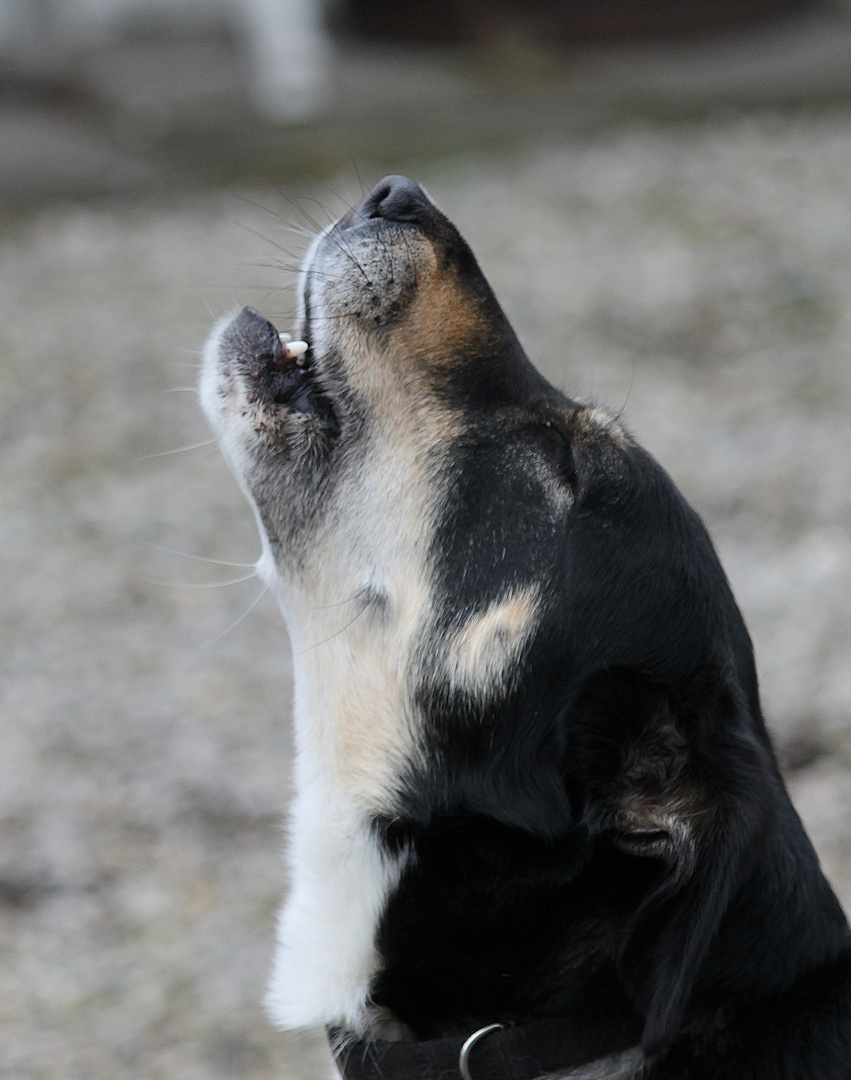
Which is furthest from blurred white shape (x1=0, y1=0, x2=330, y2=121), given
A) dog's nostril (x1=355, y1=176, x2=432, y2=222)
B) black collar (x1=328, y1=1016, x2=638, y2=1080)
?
black collar (x1=328, y1=1016, x2=638, y2=1080)

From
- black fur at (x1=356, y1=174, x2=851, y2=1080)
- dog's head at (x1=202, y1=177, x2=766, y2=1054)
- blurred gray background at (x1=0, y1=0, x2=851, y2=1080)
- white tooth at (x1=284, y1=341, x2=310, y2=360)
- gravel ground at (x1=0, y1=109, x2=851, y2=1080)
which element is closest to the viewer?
black fur at (x1=356, y1=174, x2=851, y2=1080)

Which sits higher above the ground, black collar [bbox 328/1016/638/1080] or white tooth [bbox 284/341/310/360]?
white tooth [bbox 284/341/310/360]

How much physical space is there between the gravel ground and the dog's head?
0.38 meters

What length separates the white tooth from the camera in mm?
2668

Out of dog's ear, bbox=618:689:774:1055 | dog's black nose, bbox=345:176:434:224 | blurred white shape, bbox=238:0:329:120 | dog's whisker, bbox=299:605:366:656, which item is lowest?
dog's ear, bbox=618:689:774:1055

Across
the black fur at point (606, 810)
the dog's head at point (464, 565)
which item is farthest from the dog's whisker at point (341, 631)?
the black fur at point (606, 810)

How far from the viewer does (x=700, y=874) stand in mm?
2133

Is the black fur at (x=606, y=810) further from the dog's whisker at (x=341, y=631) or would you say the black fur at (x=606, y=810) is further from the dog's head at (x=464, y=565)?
the dog's whisker at (x=341, y=631)

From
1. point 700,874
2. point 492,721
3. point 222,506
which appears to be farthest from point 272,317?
point 700,874

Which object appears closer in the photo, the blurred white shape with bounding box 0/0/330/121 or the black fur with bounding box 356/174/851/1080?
the black fur with bounding box 356/174/851/1080

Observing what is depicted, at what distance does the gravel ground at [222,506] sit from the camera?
3.94 metres

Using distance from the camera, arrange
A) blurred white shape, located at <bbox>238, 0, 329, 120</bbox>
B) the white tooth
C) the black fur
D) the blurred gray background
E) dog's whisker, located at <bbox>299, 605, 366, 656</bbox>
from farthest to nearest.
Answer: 1. blurred white shape, located at <bbox>238, 0, 329, 120</bbox>
2. the blurred gray background
3. the white tooth
4. dog's whisker, located at <bbox>299, 605, 366, 656</bbox>
5. the black fur

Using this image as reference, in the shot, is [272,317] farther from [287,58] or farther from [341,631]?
[287,58]

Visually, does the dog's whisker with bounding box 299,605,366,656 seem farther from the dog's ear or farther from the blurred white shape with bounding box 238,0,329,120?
the blurred white shape with bounding box 238,0,329,120
